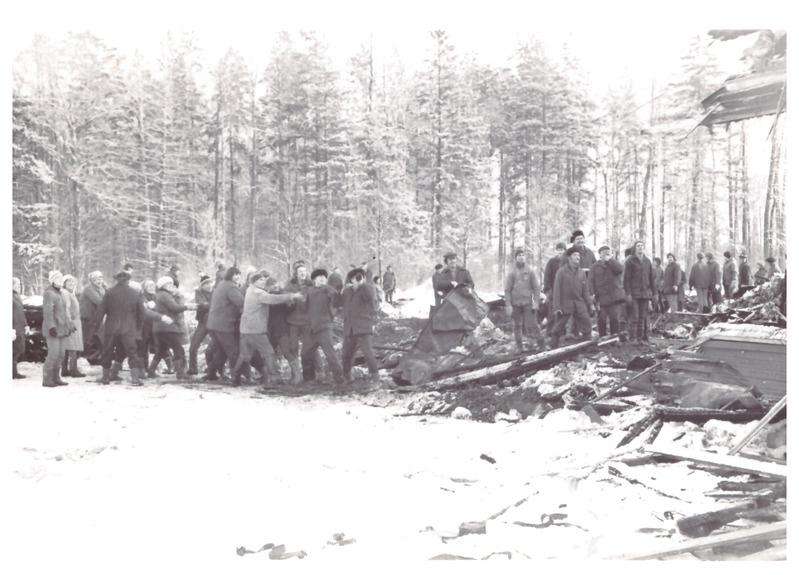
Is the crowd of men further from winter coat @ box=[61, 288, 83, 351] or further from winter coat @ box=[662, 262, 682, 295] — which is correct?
winter coat @ box=[662, 262, 682, 295]

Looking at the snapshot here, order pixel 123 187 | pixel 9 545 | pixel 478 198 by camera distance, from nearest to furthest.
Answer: pixel 9 545 → pixel 123 187 → pixel 478 198

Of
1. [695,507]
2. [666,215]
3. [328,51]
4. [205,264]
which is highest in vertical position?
[328,51]

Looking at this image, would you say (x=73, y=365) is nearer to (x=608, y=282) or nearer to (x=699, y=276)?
(x=608, y=282)

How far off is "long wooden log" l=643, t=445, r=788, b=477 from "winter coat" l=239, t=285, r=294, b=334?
5.27m

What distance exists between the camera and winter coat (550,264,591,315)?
8.77 meters

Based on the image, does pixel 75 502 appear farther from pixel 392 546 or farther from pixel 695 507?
pixel 695 507

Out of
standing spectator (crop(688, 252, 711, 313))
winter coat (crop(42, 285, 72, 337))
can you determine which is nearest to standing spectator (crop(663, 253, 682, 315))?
standing spectator (crop(688, 252, 711, 313))

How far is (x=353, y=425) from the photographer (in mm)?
6160

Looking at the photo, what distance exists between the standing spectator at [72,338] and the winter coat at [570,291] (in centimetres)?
595

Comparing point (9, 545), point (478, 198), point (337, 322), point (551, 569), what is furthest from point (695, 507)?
point (337, 322)

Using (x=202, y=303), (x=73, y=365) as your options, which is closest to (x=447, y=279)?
(x=202, y=303)

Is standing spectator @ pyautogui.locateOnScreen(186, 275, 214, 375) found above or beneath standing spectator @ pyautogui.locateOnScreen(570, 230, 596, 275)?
beneath

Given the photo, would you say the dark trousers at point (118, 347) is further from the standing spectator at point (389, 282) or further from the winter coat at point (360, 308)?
the standing spectator at point (389, 282)

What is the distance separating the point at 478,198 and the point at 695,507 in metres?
5.50
